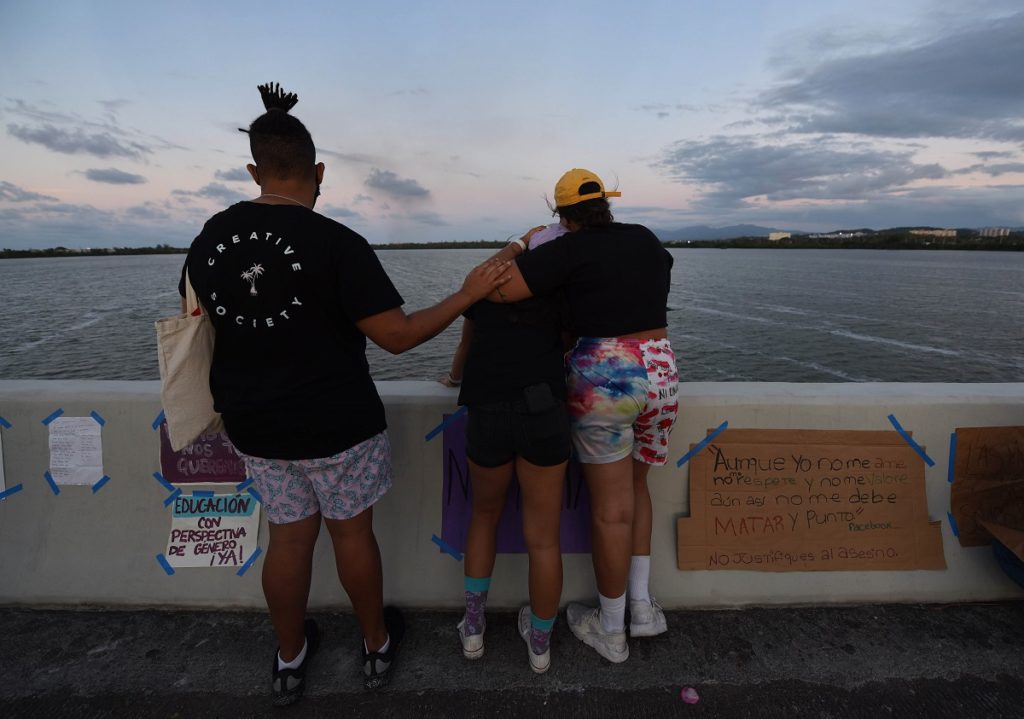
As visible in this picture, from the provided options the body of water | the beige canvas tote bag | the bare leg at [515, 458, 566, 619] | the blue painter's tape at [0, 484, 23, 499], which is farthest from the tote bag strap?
the body of water

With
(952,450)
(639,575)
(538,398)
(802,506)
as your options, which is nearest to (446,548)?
(639,575)

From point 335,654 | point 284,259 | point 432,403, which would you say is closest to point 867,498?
point 432,403

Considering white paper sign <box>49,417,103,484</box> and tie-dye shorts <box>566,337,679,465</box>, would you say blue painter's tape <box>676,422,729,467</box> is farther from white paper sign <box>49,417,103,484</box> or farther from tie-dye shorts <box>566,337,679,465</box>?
white paper sign <box>49,417,103,484</box>

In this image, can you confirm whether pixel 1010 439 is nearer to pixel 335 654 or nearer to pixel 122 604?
pixel 335 654

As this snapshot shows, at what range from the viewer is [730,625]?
108 inches

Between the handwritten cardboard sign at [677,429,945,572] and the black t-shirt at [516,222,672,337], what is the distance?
3.45 ft

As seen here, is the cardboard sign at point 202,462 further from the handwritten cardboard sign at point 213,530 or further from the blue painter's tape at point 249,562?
the blue painter's tape at point 249,562

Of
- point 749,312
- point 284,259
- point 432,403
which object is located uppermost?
point 284,259

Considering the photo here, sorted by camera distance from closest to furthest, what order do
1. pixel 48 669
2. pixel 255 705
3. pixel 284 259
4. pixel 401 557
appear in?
pixel 284 259, pixel 255 705, pixel 48 669, pixel 401 557

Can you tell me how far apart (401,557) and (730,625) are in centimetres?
167

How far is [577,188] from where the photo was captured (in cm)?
221

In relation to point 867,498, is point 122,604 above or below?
below

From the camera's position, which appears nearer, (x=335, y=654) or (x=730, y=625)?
(x=335, y=654)

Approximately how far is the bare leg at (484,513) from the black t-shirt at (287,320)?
0.53 meters
